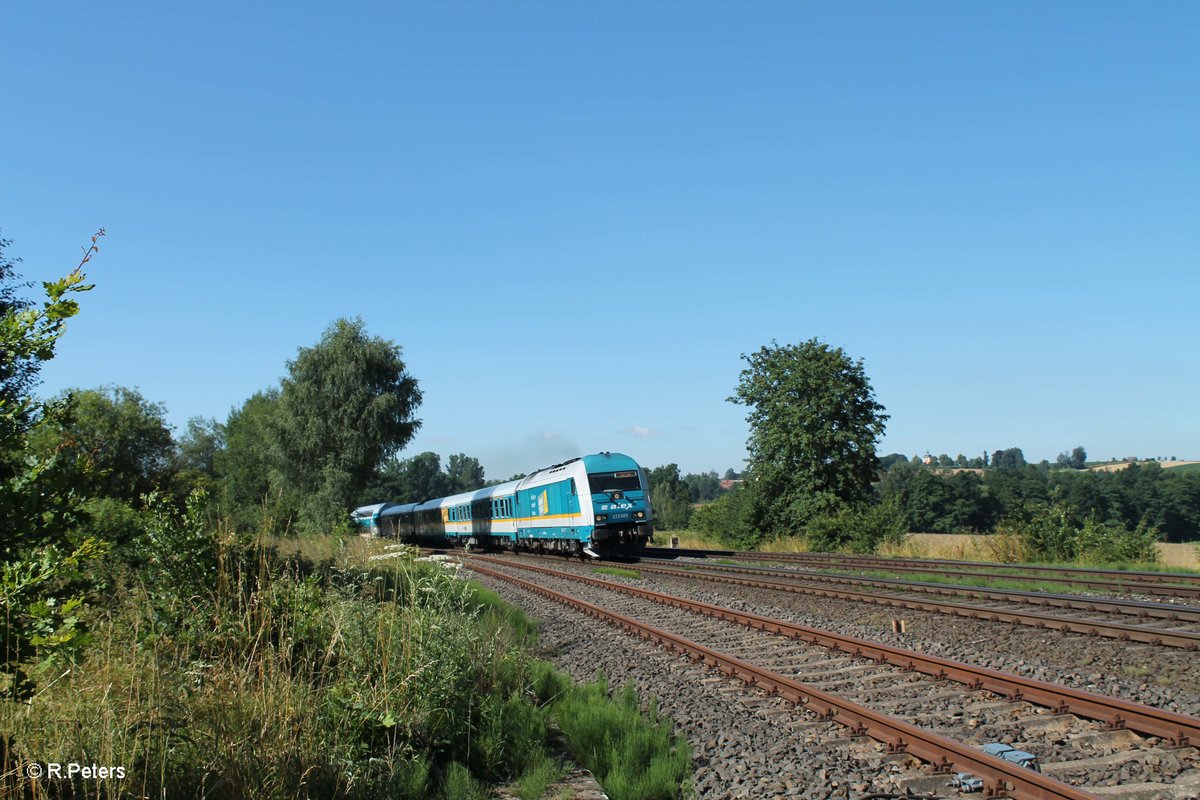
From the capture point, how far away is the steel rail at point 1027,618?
8828 mm

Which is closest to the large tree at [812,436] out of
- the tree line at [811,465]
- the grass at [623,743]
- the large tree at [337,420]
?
the tree line at [811,465]

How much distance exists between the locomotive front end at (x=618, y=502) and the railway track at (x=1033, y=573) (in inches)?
114

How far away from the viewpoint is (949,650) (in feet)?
29.8

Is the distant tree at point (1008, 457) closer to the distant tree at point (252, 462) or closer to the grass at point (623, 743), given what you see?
the distant tree at point (252, 462)

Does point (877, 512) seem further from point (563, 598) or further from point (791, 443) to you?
point (563, 598)

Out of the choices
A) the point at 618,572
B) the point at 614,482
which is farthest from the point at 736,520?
the point at 618,572

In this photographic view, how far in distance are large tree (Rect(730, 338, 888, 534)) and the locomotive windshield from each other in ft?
37.5

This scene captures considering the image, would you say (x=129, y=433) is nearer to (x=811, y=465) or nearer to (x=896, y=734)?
(x=811, y=465)

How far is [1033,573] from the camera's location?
16.2 meters

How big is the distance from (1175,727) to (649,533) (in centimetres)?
1931

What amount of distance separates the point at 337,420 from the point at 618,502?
66.5ft

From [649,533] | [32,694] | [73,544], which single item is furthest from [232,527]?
[649,533]

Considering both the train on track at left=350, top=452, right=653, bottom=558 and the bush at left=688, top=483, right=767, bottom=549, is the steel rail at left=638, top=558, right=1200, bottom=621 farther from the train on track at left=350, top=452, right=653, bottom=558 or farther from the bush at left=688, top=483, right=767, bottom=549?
the bush at left=688, top=483, right=767, bottom=549

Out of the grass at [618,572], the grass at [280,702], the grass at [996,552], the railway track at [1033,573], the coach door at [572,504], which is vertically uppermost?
the coach door at [572,504]
